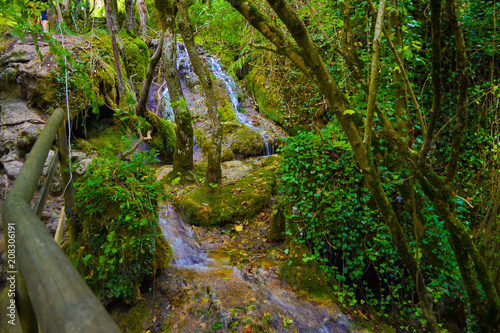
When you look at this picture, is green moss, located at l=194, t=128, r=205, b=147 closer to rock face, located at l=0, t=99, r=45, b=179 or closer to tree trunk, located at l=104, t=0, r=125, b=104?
tree trunk, located at l=104, t=0, r=125, b=104

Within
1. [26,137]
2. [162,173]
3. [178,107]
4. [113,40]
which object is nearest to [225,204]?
[162,173]

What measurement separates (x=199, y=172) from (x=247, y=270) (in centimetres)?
329

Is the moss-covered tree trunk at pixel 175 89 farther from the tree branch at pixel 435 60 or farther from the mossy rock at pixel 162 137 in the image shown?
the tree branch at pixel 435 60

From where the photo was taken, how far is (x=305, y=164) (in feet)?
12.6

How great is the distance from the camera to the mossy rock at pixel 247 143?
8664 mm

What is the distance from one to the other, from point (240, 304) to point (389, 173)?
2.43 metres

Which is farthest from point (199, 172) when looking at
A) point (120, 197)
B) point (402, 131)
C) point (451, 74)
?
point (451, 74)

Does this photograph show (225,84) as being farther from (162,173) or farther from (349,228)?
(349,228)

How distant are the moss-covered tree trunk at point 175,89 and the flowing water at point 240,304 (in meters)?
2.55

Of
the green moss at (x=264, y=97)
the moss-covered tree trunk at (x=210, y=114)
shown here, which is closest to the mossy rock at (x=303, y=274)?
the moss-covered tree trunk at (x=210, y=114)

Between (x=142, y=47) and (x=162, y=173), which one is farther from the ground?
(x=142, y=47)

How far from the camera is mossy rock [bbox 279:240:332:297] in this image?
3.69 m

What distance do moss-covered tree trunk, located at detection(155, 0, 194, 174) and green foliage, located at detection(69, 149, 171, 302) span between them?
8.86 ft

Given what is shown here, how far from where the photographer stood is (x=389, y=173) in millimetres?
3453
